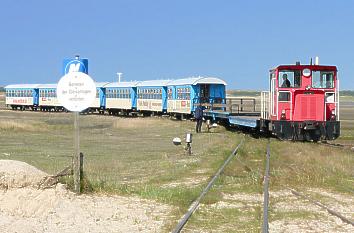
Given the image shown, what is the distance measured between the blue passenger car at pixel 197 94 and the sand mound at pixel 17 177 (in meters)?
33.9

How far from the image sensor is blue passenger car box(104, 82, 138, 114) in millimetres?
63062

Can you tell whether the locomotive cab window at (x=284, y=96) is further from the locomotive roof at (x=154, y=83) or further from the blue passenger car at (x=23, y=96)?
the blue passenger car at (x=23, y=96)

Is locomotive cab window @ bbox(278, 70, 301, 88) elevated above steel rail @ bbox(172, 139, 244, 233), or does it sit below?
above

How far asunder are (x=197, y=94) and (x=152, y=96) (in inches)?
456

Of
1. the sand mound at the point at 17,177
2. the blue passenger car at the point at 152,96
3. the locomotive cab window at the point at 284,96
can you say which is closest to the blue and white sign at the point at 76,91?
the sand mound at the point at 17,177

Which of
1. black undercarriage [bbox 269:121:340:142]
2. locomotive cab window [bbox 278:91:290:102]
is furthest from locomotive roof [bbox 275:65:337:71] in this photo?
black undercarriage [bbox 269:121:340:142]

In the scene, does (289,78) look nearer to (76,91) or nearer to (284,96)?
(284,96)

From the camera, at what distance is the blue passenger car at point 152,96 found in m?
55.4

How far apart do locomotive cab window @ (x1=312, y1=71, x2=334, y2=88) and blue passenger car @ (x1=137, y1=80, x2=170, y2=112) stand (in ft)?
97.9

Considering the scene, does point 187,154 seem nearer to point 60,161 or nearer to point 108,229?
point 60,161

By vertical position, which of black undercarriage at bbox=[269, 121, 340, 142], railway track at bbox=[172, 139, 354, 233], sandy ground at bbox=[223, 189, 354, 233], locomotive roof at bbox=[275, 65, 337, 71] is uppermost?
locomotive roof at bbox=[275, 65, 337, 71]

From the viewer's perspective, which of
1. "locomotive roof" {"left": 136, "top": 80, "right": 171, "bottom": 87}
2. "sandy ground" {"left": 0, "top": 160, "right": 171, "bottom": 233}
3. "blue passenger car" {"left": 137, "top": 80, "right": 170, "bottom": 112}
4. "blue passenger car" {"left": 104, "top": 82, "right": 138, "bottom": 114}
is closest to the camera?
"sandy ground" {"left": 0, "top": 160, "right": 171, "bottom": 233}

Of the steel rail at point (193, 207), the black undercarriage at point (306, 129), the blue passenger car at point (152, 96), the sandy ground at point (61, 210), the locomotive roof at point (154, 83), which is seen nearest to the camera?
the steel rail at point (193, 207)

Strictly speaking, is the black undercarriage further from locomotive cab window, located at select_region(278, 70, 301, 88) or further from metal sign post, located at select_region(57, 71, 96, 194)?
metal sign post, located at select_region(57, 71, 96, 194)
